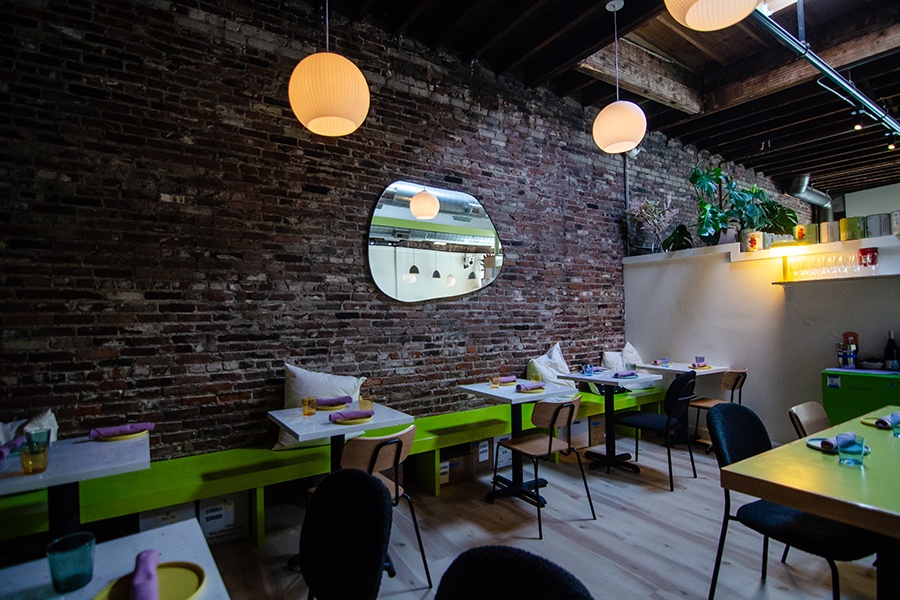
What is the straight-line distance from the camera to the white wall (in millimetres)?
4484

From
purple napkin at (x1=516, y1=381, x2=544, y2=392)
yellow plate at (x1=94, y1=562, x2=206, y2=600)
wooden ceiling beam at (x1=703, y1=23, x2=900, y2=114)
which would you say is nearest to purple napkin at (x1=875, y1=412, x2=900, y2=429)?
purple napkin at (x1=516, y1=381, x2=544, y2=392)

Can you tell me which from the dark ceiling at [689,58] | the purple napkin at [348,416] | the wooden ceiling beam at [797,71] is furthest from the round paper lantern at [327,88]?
the wooden ceiling beam at [797,71]

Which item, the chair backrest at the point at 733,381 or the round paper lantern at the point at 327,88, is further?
the chair backrest at the point at 733,381

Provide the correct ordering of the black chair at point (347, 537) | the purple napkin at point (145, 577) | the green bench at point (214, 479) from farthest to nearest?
the green bench at point (214, 479) → the black chair at point (347, 537) → the purple napkin at point (145, 577)

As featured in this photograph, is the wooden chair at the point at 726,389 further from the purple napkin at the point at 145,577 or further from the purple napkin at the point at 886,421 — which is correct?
the purple napkin at the point at 145,577

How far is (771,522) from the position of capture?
2.16 metres

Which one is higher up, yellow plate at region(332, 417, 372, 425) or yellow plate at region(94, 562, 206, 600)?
yellow plate at region(332, 417, 372, 425)

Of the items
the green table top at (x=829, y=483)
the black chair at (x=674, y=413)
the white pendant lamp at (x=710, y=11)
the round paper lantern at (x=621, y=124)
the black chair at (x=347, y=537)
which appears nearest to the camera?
the black chair at (x=347, y=537)

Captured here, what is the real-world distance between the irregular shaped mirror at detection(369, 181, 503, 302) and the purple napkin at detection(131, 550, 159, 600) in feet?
10.0

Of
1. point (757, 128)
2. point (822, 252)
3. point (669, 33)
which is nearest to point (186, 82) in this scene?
point (669, 33)

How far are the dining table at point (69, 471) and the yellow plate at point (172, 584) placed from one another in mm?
1170

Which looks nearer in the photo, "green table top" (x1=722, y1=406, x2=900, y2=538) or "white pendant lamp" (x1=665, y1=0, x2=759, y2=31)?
"green table top" (x1=722, y1=406, x2=900, y2=538)

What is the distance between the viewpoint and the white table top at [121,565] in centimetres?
117

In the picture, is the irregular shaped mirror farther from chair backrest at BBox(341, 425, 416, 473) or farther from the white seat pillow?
chair backrest at BBox(341, 425, 416, 473)
